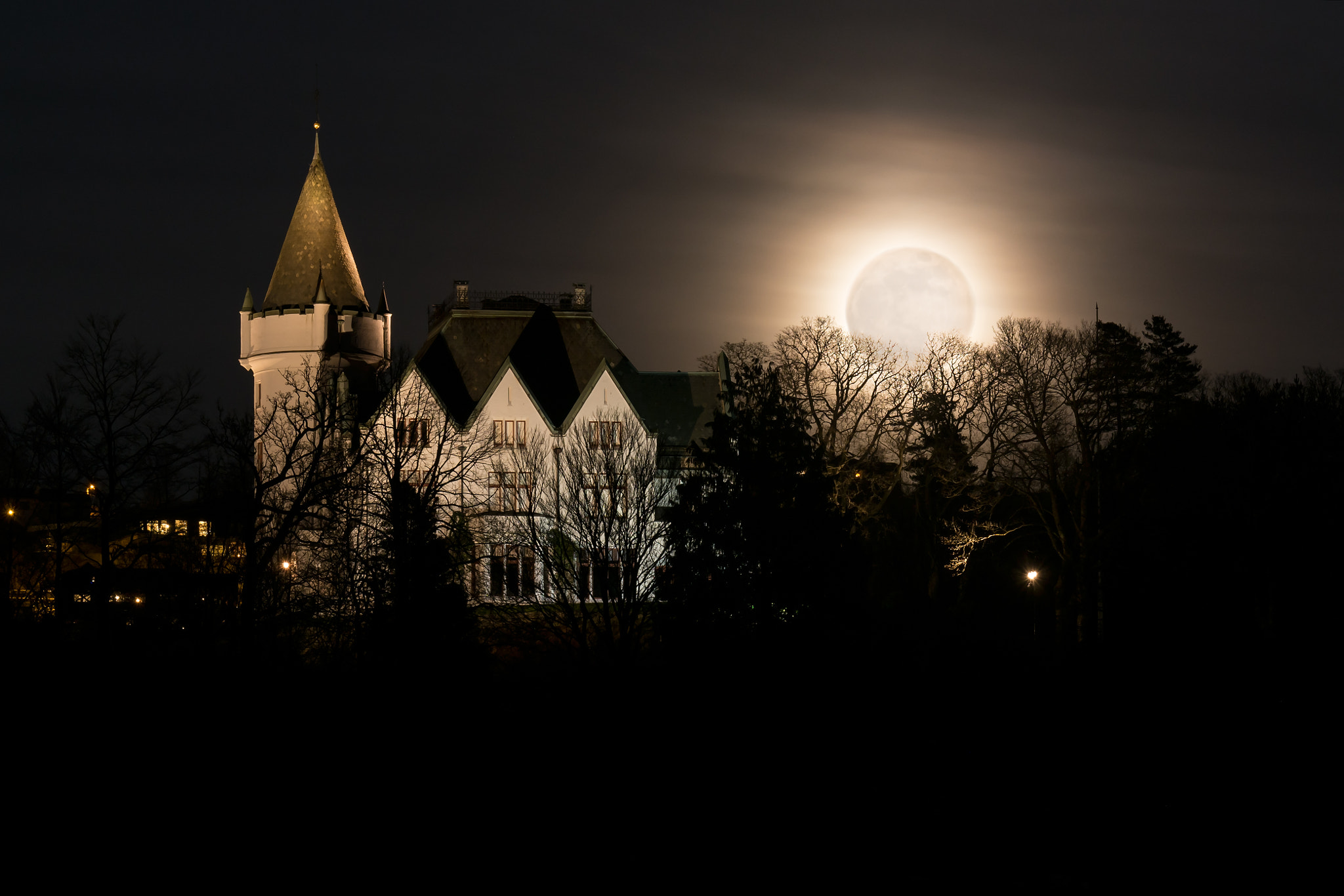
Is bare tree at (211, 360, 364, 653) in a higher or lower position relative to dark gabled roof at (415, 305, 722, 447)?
lower

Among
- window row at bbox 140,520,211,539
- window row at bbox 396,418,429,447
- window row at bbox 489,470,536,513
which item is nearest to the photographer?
window row at bbox 140,520,211,539

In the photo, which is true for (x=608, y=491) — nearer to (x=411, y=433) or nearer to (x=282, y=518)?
(x=411, y=433)

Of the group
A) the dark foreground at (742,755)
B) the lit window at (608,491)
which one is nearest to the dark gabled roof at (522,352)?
the lit window at (608,491)

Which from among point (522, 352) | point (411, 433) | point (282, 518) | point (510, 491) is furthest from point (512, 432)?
point (282, 518)

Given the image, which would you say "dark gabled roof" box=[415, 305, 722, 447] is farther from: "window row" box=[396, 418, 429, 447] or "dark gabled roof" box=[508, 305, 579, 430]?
"window row" box=[396, 418, 429, 447]

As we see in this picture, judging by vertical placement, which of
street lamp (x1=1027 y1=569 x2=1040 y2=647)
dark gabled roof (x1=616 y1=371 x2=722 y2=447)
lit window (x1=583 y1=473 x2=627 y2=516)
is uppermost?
dark gabled roof (x1=616 y1=371 x2=722 y2=447)

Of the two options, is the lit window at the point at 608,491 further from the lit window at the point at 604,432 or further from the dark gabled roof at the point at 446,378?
the dark gabled roof at the point at 446,378

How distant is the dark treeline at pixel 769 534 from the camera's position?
38219 millimetres

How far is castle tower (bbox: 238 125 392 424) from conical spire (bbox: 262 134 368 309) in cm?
3

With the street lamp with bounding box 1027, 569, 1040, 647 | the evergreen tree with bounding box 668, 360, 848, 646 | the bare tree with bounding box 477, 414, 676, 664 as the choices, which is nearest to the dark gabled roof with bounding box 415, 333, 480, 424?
the bare tree with bounding box 477, 414, 676, 664

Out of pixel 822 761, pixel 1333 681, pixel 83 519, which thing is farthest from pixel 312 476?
pixel 1333 681

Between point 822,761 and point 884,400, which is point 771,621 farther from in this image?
point 884,400

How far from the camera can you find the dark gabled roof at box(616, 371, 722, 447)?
64000 millimetres

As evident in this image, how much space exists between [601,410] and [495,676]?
20373mm
